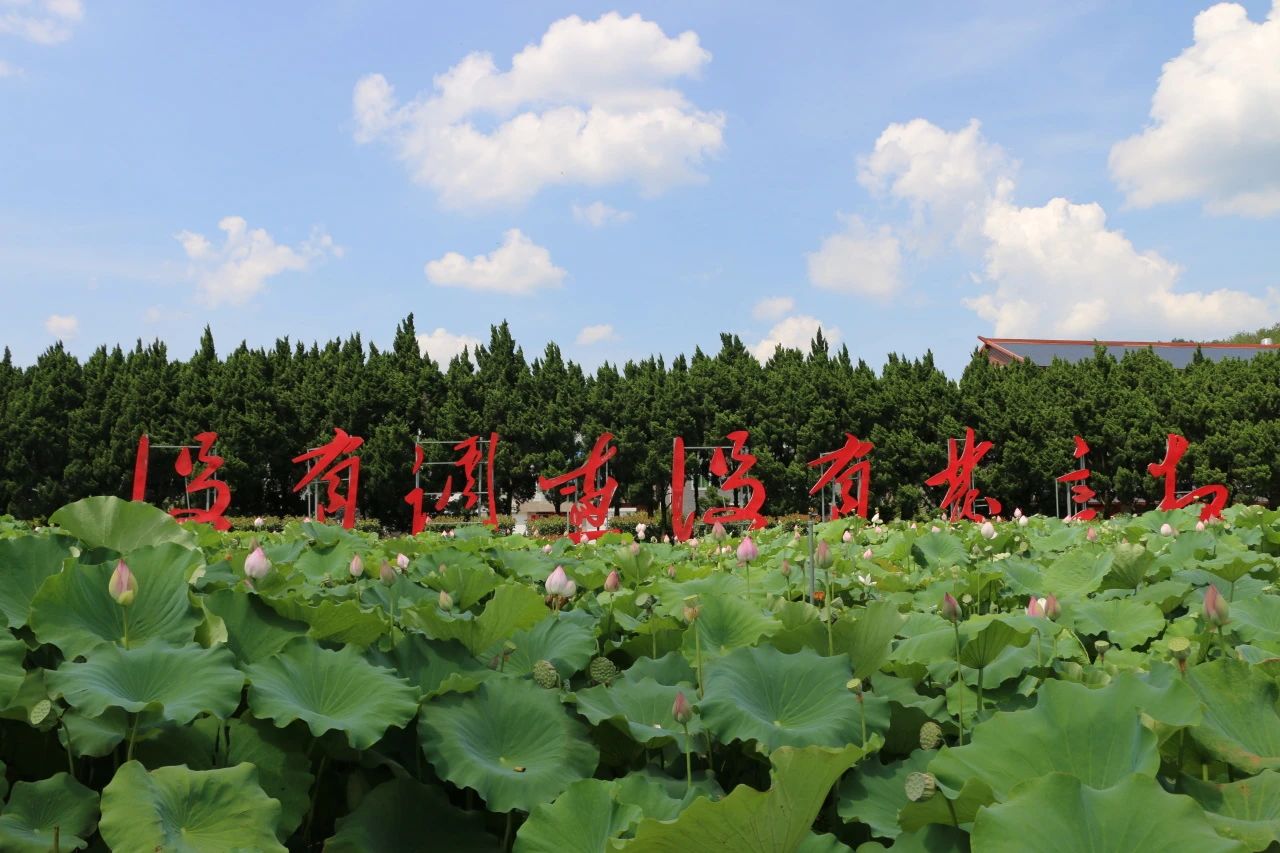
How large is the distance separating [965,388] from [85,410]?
19372 mm

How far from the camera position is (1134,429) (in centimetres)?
2064

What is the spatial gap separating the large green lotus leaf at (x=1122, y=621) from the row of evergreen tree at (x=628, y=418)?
60.6 ft

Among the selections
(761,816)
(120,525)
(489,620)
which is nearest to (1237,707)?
(761,816)

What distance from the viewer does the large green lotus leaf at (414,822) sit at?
1065mm

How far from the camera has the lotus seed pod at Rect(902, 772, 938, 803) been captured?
89 centimetres

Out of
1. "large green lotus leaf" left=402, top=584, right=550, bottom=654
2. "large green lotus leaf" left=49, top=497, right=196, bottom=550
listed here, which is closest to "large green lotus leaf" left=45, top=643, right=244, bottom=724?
"large green lotus leaf" left=402, top=584, right=550, bottom=654

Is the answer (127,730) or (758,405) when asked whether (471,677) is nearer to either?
(127,730)

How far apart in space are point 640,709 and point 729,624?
39cm

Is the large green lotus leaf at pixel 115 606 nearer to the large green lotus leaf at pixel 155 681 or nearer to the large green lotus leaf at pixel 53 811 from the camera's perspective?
the large green lotus leaf at pixel 155 681

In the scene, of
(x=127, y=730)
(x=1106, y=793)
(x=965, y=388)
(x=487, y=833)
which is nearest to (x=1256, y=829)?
(x=1106, y=793)

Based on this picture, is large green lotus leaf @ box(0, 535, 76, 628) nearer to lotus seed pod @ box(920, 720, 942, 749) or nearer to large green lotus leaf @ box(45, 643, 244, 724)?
large green lotus leaf @ box(45, 643, 244, 724)

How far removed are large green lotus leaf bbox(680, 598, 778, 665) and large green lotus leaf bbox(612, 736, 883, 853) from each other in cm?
60

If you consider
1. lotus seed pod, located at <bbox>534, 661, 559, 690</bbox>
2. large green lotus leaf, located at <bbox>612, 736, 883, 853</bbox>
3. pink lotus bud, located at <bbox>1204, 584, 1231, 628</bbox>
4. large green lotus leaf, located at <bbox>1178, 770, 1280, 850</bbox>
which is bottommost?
large green lotus leaf, located at <bbox>1178, 770, 1280, 850</bbox>

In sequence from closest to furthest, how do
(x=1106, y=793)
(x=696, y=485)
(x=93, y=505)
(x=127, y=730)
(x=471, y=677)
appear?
(x=1106, y=793), (x=127, y=730), (x=471, y=677), (x=93, y=505), (x=696, y=485)
